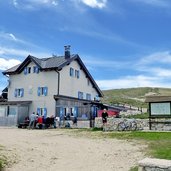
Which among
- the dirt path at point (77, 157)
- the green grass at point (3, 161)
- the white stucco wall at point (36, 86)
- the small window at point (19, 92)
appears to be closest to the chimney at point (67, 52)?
the white stucco wall at point (36, 86)

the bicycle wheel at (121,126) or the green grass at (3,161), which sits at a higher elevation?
the bicycle wheel at (121,126)

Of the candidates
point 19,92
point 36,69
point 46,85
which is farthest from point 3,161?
point 19,92

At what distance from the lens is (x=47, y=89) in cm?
4081

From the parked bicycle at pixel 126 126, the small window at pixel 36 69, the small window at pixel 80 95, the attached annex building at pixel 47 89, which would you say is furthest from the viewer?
the small window at pixel 80 95

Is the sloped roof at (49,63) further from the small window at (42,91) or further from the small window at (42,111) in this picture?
the small window at (42,111)

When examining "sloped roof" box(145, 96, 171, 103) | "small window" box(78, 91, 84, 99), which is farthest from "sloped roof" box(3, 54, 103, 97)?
"sloped roof" box(145, 96, 171, 103)

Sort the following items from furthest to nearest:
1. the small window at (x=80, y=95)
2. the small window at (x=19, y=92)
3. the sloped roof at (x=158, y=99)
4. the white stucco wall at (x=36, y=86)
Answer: the small window at (x=80, y=95), the small window at (x=19, y=92), the white stucco wall at (x=36, y=86), the sloped roof at (x=158, y=99)

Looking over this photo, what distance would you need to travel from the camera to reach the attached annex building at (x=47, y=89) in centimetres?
4012

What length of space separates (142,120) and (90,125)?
22.0 feet

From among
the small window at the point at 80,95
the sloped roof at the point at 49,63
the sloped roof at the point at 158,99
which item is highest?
the sloped roof at the point at 49,63

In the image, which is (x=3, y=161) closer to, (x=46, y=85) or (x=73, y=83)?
(x=46, y=85)

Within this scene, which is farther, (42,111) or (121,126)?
(42,111)

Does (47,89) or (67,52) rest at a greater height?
(67,52)

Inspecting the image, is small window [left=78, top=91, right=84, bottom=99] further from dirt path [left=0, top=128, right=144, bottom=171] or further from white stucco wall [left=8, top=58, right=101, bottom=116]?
dirt path [left=0, top=128, right=144, bottom=171]
